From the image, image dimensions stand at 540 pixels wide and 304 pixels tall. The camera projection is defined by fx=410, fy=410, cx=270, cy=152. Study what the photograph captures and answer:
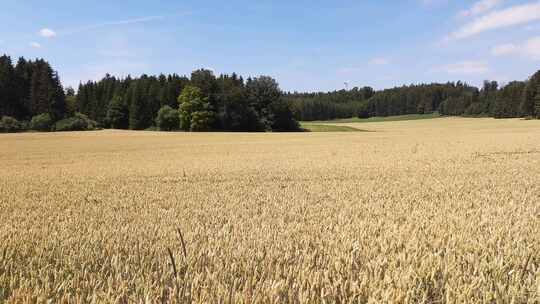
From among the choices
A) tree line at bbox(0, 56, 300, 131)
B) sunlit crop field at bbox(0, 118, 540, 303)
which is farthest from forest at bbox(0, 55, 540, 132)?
sunlit crop field at bbox(0, 118, 540, 303)

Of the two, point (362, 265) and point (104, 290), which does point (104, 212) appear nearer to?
point (104, 290)

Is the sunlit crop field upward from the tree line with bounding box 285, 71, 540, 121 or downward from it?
downward

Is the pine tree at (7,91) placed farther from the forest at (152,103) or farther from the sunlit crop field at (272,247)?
→ the sunlit crop field at (272,247)

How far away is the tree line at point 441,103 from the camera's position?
103150mm

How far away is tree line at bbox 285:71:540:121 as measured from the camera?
103m

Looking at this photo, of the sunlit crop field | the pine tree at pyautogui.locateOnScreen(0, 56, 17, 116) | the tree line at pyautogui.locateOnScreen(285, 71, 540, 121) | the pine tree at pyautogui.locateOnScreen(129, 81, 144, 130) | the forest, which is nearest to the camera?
the sunlit crop field

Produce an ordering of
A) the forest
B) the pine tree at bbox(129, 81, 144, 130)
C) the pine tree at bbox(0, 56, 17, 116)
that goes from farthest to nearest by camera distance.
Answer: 1. the pine tree at bbox(129, 81, 144, 130)
2. the pine tree at bbox(0, 56, 17, 116)
3. the forest

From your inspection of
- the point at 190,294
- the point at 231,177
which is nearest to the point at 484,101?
the point at 231,177

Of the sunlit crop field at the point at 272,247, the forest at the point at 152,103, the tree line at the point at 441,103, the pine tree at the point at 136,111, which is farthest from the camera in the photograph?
the tree line at the point at 441,103

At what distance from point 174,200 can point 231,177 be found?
4.70m

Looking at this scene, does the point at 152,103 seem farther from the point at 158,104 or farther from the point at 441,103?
the point at 441,103

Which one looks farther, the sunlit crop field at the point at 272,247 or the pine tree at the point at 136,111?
the pine tree at the point at 136,111

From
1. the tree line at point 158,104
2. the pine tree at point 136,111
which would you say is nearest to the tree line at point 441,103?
the tree line at point 158,104

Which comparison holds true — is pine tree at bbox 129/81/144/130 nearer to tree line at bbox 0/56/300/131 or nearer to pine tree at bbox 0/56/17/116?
tree line at bbox 0/56/300/131
